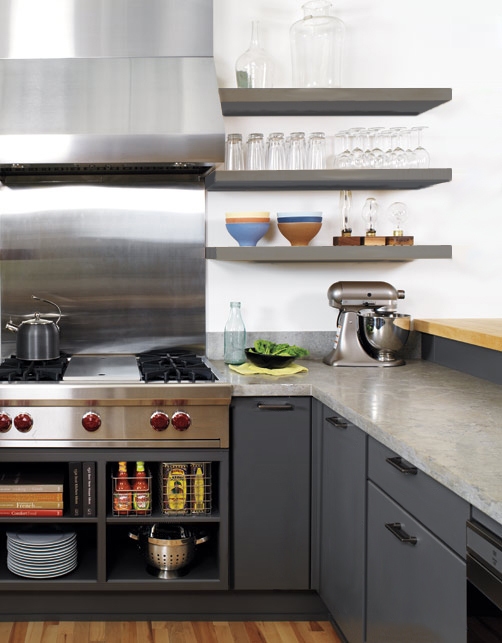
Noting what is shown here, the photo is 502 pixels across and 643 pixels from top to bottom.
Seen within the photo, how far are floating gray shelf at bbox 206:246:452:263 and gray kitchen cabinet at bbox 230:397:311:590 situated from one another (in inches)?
26.6

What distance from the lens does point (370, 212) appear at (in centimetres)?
335

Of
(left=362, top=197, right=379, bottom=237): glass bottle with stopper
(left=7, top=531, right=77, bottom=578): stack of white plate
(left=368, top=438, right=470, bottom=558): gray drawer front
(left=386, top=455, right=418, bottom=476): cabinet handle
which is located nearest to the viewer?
(left=368, top=438, right=470, bottom=558): gray drawer front

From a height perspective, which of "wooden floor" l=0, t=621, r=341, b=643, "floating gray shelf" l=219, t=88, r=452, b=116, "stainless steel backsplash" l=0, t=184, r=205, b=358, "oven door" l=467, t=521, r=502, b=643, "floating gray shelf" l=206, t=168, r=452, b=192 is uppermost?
"floating gray shelf" l=219, t=88, r=452, b=116

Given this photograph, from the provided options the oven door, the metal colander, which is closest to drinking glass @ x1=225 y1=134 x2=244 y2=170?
the metal colander

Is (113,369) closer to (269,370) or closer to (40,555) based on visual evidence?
(269,370)

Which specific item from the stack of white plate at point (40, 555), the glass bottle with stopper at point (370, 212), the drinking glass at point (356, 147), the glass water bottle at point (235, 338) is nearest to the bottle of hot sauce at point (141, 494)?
the stack of white plate at point (40, 555)

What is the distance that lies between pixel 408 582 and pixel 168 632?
49.9 inches

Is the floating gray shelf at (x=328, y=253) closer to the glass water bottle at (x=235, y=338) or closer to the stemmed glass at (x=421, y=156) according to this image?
the glass water bottle at (x=235, y=338)

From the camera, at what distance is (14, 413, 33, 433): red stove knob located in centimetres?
270

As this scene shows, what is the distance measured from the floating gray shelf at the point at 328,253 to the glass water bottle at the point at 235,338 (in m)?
0.22

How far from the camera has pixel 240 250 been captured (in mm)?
3189

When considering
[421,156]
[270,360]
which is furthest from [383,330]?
[421,156]

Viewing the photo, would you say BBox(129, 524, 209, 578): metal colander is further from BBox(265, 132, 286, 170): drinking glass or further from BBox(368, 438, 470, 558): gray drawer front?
BBox(265, 132, 286, 170): drinking glass

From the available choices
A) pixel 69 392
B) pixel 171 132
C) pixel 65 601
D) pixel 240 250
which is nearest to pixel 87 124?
pixel 171 132
